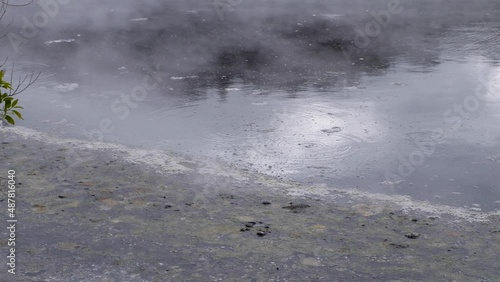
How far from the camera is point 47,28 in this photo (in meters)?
13.4

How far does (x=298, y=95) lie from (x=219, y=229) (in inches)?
147

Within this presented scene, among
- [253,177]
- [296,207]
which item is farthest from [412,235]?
[253,177]

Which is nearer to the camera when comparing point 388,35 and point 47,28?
point 388,35

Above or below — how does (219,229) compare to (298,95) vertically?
below

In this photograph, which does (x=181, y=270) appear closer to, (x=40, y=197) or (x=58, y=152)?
(x=40, y=197)

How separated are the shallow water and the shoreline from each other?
470 millimetres

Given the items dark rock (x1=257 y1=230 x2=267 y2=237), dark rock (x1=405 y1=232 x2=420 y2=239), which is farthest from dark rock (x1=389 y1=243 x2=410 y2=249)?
dark rock (x1=257 y1=230 x2=267 y2=237)

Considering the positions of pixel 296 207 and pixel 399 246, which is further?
pixel 296 207

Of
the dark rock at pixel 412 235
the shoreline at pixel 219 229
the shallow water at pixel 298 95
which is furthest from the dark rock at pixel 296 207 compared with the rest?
the dark rock at pixel 412 235

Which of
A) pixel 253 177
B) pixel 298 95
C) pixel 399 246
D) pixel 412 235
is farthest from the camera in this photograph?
pixel 298 95

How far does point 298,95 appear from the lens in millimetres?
8250

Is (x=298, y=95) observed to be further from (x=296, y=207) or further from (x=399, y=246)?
(x=399, y=246)

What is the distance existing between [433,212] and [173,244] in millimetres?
1943

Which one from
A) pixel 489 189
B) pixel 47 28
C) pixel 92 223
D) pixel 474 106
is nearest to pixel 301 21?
pixel 47 28
